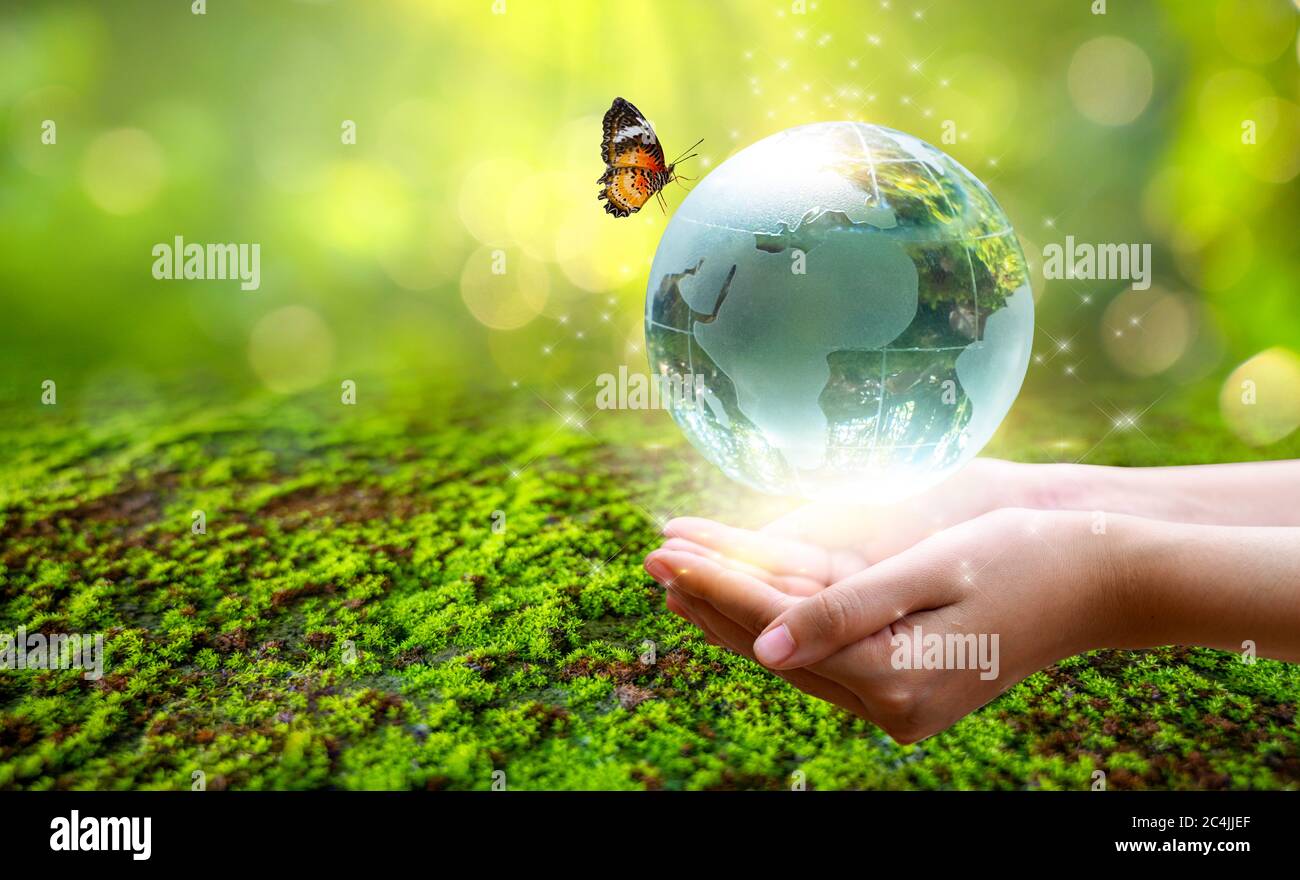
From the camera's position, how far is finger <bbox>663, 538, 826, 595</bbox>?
3.19 meters

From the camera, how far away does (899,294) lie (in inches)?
111

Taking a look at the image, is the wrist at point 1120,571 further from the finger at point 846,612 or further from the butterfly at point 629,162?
the butterfly at point 629,162

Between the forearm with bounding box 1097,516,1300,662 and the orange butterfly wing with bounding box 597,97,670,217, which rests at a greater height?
the orange butterfly wing with bounding box 597,97,670,217

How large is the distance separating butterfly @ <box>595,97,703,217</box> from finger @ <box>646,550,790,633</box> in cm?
127

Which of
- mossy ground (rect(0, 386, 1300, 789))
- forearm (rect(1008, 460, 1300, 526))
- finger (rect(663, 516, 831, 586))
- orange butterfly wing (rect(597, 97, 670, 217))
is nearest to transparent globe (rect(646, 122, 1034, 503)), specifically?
finger (rect(663, 516, 831, 586))

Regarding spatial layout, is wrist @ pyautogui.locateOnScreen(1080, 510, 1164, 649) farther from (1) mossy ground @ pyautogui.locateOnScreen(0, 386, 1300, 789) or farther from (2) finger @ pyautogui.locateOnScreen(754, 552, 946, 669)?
(1) mossy ground @ pyautogui.locateOnScreen(0, 386, 1300, 789)

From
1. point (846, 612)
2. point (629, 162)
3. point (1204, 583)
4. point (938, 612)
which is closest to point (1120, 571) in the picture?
point (1204, 583)

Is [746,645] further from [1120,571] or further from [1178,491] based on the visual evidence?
[1178,491]

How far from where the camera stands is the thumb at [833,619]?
2.76 meters

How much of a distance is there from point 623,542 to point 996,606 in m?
2.22

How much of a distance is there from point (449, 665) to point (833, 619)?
170cm

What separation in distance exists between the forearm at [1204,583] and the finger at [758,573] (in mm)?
747

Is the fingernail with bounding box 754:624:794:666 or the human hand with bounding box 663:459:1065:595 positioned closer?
the fingernail with bounding box 754:624:794:666

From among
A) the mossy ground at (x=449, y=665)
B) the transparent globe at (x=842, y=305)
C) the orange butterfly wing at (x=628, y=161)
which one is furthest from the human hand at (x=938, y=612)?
the orange butterfly wing at (x=628, y=161)
